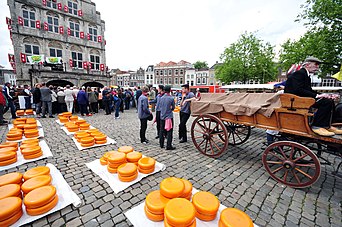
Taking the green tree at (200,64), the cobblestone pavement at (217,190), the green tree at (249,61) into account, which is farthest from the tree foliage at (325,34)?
the green tree at (200,64)

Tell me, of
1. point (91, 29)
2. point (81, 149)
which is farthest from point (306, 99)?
point (91, 29)

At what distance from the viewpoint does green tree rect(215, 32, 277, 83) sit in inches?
862

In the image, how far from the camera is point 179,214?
169 cm

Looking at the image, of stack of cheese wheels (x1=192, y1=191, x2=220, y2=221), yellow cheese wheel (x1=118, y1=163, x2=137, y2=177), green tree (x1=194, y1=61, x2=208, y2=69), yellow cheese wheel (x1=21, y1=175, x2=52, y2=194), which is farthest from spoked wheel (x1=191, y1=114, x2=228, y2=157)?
green tree (x1=194, y1=61, x2=208, y2=69)

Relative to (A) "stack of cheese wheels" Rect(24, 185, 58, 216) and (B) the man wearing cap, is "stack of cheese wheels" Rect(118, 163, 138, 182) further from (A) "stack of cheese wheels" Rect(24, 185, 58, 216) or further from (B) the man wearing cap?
(B) the man wearing cap

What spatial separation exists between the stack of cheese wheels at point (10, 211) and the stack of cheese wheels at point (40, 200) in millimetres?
81

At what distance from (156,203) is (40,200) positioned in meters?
1.62

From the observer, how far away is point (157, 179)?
2969 mm

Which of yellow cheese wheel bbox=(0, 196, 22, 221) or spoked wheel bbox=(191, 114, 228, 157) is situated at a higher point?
spoked wheel bbox=(191, 114, 228, 157)

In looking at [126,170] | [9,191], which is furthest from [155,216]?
[9,191]

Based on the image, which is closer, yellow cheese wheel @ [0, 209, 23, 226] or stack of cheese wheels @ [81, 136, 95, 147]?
yellow cheese wheel @ [0, 209, 23, 226]

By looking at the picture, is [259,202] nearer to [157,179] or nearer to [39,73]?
[157,179]

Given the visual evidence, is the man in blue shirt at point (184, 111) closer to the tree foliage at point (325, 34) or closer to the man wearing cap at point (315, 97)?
the man wearing cap at point (315, 97)

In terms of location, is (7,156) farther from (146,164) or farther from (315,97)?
(315,97)
